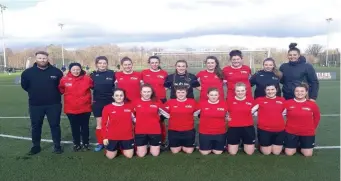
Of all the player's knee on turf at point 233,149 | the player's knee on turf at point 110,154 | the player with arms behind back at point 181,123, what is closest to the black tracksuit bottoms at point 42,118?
the player's knee on turf at point 110,154

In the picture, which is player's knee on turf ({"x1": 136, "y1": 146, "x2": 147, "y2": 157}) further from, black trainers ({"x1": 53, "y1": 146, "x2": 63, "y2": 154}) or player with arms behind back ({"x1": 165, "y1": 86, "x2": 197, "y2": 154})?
black trainers ({"x1": 53, "y1": 146, "x2": 63, "y2": 154})

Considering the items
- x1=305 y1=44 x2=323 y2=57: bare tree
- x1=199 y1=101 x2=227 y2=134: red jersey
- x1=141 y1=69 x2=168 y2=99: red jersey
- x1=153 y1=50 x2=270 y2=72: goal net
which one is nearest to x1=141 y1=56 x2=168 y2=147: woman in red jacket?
x1=141 y1=69 x2=168 y2=99: red jersey

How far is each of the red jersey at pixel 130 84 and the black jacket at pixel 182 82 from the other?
507mm

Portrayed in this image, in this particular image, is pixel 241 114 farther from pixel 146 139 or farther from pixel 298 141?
pixel 146 139

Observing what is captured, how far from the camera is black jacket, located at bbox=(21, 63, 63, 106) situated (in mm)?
4809

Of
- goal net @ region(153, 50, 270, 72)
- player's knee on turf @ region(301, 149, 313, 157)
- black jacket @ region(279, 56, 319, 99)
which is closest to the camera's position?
player's knee on turf @ region(301, 149, 313, 157)

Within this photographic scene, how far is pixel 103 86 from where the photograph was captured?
5.05 meters

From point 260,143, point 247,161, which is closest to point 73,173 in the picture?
point 247,161

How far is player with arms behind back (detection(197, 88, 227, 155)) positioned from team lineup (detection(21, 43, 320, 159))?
2 centimetres

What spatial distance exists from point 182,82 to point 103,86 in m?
1.34

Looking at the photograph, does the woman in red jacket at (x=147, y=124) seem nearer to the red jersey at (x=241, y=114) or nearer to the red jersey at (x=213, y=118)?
the red jersey at (x=213, y=118)

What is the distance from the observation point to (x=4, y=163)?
14.6 ft

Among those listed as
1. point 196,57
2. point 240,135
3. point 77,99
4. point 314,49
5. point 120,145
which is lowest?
point 120,145

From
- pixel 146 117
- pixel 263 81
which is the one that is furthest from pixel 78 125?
pixel 263 81
